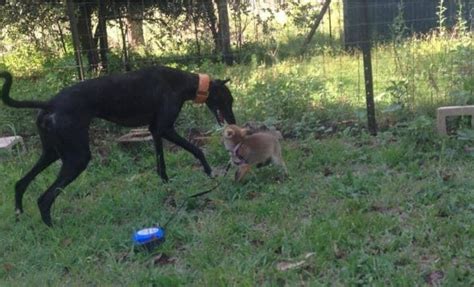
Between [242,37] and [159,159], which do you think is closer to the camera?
[159,159]

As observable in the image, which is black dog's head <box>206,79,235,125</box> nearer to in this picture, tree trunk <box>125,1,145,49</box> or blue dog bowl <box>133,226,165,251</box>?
blue dog bowl <box>133,226,165,251</box>

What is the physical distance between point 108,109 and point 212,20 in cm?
556

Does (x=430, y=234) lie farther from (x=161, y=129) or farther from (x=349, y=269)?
(x=161, y=129)

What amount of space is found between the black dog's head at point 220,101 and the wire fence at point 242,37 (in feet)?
5.82

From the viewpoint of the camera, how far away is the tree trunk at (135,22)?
35.1 feet

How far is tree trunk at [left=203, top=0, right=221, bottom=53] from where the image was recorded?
1019 centimetres

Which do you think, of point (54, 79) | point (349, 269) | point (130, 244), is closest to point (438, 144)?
point (349, 269)

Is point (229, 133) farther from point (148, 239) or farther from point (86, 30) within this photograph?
point (86, 30)

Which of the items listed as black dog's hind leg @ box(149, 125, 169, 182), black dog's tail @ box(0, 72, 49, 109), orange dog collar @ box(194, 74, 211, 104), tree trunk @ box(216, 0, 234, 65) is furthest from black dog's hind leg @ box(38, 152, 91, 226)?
tree trunk @ box(216, 0, 234, 65)

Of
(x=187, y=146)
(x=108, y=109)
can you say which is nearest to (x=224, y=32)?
(x=187, y=146)

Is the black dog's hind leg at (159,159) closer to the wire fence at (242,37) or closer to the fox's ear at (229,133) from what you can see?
the fox's ear at (229,133)

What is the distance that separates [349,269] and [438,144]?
2.52 meters

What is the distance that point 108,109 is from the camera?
17.3 ft

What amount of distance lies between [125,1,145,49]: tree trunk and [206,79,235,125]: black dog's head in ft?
16.0
